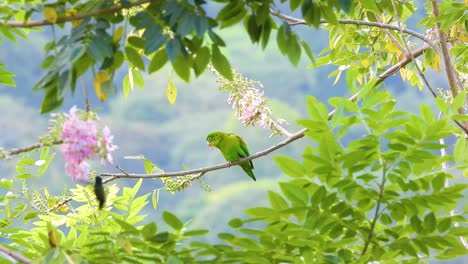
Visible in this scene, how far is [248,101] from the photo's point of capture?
2549 millimetres

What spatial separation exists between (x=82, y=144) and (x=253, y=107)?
1.33 meters

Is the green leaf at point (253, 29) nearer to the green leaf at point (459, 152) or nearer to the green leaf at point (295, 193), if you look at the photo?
the green leaf at point (295, 193)

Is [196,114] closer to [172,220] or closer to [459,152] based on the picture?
[459,152]

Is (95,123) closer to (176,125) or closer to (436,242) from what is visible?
(436,242)

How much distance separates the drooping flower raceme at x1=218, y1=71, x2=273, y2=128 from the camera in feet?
8.31

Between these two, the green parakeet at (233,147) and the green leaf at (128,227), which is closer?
the green leaf at (128,227)

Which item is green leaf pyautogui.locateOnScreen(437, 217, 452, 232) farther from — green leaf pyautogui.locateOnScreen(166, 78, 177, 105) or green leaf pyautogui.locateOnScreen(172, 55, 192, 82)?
green leaf pyautogui.locateOnScreen(166, 78, 177, 105)

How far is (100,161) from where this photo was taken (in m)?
1.25

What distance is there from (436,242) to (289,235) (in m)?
0.27

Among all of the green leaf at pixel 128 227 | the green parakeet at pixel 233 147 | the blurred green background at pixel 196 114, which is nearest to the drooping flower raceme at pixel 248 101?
the green parakeet at pixel 233 147

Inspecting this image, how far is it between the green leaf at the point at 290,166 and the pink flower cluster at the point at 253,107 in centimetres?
103

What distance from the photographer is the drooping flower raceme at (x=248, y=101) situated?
253 cm

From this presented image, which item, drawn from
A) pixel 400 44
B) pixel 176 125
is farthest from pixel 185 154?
pixel 400 44

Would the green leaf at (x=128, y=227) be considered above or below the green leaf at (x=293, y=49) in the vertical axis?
below
